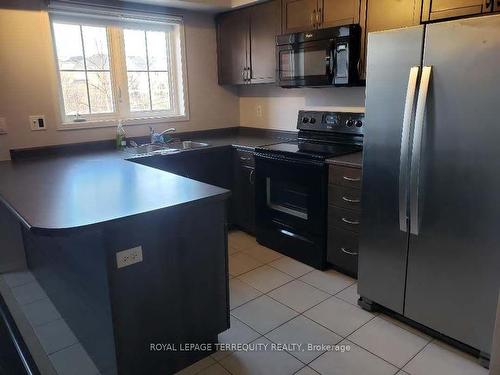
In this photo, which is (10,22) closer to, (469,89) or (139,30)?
(139,30)

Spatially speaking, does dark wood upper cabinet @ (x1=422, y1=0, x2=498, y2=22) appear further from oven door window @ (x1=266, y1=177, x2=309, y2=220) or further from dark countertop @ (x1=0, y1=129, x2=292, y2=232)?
dark countertop @ (x1=0, y1=129, x2=292, y2=232)

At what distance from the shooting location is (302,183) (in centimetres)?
278

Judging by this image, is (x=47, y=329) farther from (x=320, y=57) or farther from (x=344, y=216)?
(x=320, y=57)

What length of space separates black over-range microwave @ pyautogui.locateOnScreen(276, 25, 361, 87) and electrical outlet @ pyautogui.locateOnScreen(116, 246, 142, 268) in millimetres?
1854

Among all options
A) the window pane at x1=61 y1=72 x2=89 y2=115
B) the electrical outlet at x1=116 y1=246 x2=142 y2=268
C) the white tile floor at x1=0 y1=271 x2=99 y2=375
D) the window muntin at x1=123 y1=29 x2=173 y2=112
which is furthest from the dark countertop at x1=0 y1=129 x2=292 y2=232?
the window muntin at x1=123 y1=29 x2=173 y2=112

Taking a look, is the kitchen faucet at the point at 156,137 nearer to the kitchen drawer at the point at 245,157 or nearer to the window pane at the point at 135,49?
the window pane at the point at 135,49

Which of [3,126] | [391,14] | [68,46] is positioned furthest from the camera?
[68,46]

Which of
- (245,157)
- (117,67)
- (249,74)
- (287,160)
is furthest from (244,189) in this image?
(117,67)

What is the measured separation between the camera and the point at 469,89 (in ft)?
5.44

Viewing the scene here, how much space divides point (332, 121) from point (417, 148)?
53.7 inches

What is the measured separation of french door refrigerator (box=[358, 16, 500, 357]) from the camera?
1644 millimetres

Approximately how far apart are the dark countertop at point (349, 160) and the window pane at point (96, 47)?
211 centimetres

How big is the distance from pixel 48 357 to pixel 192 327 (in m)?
0.79

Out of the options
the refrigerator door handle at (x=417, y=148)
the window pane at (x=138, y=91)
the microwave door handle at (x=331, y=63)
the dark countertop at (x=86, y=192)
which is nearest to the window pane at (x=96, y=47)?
the window pane at (x=138, y=91)
